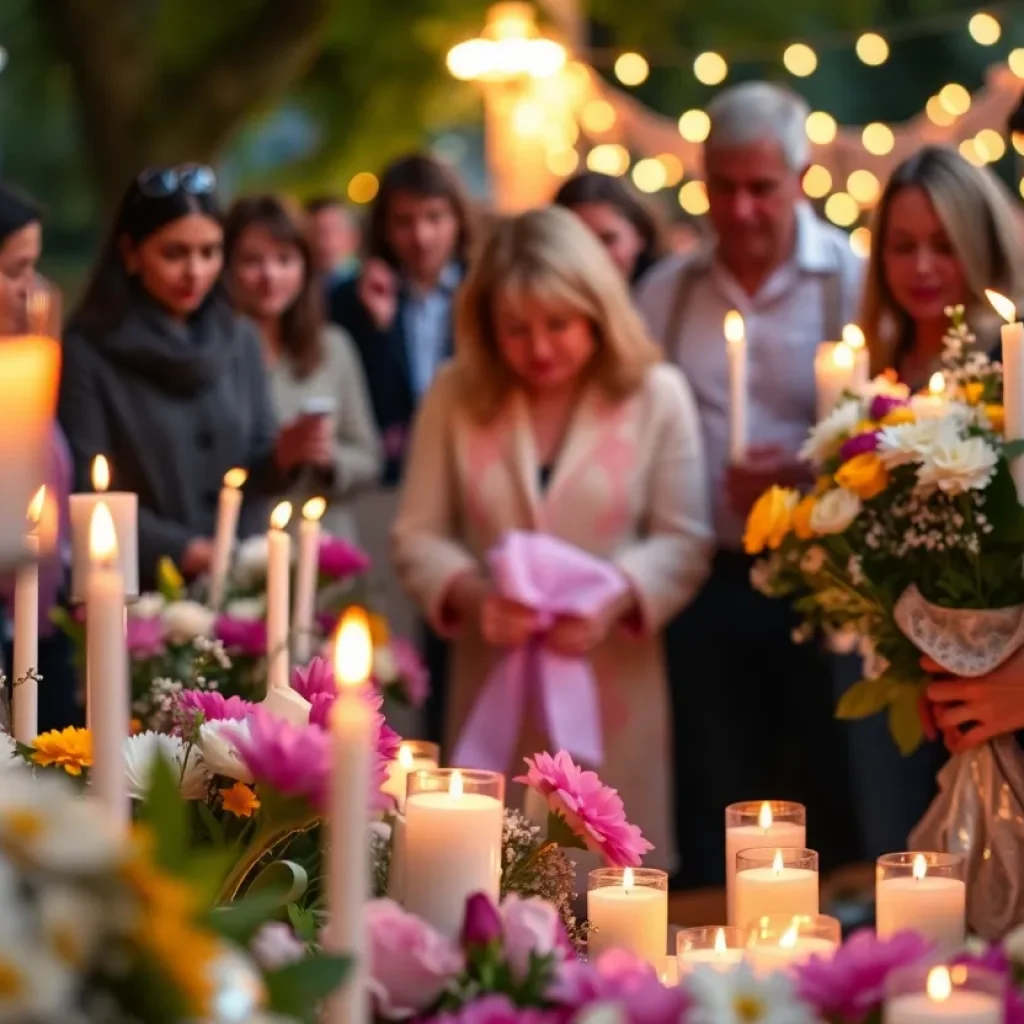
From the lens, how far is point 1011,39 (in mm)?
6266

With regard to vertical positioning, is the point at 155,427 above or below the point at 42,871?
above

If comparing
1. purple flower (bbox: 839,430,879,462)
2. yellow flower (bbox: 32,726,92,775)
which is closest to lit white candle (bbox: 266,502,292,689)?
yellow flower (bbox: 32,726,92,775)

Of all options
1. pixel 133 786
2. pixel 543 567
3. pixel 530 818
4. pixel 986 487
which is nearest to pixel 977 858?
pixel 986 487

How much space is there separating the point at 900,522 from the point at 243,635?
0.85 metres

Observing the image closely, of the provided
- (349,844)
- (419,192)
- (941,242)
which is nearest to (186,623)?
(941,242)

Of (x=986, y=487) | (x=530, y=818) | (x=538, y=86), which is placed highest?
(x=538, y=86)

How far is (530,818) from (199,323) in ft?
6.32

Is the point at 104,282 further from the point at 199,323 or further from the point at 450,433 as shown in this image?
the point at 450,433

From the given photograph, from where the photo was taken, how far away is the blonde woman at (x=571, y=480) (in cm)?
313

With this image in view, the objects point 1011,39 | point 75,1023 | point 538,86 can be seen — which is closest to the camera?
point 75,1023

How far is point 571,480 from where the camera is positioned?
3.21 m

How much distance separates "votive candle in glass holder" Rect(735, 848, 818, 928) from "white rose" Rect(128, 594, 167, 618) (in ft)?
3.64

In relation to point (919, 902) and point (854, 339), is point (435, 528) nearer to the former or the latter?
point (854, 339)

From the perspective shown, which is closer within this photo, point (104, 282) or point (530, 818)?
point (530, 818)
